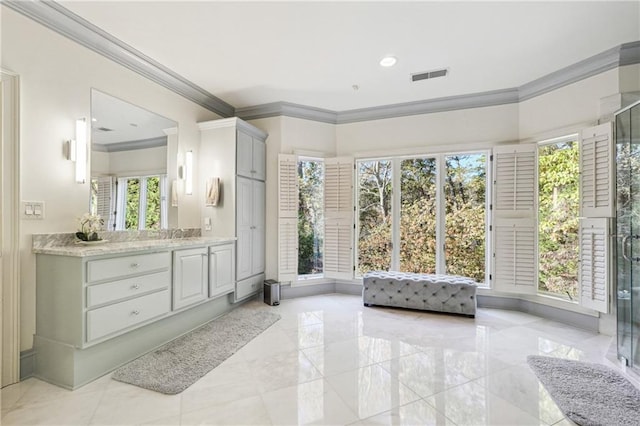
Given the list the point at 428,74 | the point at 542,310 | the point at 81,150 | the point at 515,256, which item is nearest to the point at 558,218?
the point at 515,256

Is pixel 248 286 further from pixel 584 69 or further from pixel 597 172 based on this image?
pixel 584 69

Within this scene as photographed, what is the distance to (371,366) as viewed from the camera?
2537 mm

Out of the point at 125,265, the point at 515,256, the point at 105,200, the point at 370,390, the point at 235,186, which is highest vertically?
the point at 235,186

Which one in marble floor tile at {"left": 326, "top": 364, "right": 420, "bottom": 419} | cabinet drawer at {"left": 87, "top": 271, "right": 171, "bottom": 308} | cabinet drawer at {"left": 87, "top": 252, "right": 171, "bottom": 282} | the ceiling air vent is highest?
the ceiling air vent

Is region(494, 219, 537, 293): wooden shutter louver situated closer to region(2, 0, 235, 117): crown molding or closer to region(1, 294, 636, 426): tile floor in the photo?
region(1, 294, 636, 426): tile floor

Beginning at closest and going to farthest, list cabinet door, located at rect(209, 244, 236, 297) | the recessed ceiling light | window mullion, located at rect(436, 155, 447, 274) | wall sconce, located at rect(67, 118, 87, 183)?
wall sconce, located at rect(67, 118, 87, 183) < the recessed ceiling light < cabinet door, located at rect(209, 244, 236, 297) < window mullion, located at rect(436, 155, 447, 274)

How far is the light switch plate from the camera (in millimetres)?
2297

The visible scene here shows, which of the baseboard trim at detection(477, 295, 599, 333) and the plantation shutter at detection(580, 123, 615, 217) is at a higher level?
the plantation shutter at detection(580, 123, 615, 217)

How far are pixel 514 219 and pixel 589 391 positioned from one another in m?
2.23

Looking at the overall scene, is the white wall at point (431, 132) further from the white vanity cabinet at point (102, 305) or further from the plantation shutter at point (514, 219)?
the white vanity cabinet at point (102, 305)

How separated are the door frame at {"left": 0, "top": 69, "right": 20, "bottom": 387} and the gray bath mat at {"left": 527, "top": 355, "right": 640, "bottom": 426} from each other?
3.85 m

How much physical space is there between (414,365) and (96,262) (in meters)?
2.66

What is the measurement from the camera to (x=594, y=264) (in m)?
3.21

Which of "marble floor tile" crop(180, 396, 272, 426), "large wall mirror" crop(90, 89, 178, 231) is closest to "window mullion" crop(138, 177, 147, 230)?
"large wall mirror" crop(90, 89, 178, 231)
